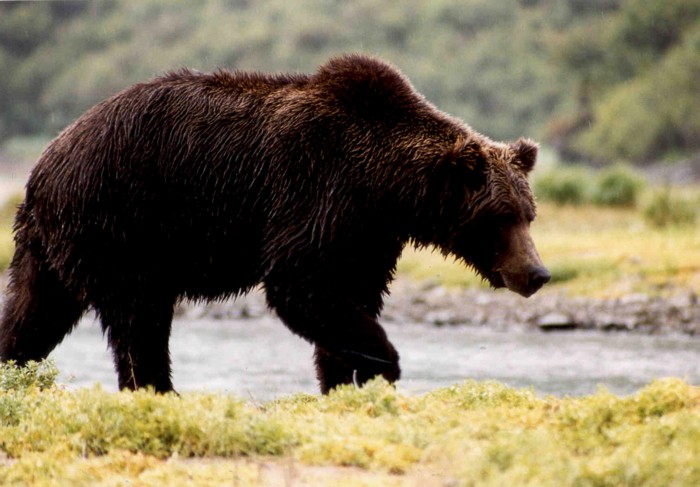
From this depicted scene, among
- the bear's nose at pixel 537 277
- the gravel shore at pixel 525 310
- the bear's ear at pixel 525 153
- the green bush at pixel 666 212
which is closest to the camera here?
the bear's nose at pixel 537 277

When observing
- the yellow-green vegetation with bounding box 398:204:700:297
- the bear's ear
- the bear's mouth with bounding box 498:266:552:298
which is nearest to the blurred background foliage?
the yellow-green vegetation with bounding box 398:204:700:297

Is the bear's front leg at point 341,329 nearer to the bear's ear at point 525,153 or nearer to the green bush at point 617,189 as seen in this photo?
the bear's ear at point 525,153

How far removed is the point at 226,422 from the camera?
205 inches

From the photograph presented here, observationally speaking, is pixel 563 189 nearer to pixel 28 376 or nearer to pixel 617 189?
pixel 617 189

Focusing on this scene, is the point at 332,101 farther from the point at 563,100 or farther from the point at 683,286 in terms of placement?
the point at 563,100

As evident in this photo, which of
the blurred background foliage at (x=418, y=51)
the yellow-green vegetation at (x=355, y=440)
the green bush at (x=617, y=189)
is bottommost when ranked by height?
the yellow-green vegetation at (x=355, y=440)

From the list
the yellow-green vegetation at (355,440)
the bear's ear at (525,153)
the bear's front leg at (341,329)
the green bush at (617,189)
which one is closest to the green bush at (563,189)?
the green bush at (617,189)

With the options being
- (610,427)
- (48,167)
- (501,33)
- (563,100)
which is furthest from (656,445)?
(501,33)

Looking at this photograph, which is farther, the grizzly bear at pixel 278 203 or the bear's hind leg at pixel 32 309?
the bear's hind leg at pixel 32 309

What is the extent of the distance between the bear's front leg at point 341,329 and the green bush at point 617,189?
16.6 meters

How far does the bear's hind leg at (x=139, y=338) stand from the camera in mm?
6766

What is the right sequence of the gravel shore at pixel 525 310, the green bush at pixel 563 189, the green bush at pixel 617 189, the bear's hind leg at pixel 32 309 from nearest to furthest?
the bear's hind leg at pixel 32 309, the gravel shore at pixel 525 310, the green bush at pixel 617 189, the green bush at pixel 563 189

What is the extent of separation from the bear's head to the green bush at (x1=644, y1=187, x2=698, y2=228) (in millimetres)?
13136

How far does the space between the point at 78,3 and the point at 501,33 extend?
25.7 m
